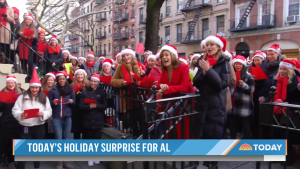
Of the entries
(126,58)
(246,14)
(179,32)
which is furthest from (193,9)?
(126,58)

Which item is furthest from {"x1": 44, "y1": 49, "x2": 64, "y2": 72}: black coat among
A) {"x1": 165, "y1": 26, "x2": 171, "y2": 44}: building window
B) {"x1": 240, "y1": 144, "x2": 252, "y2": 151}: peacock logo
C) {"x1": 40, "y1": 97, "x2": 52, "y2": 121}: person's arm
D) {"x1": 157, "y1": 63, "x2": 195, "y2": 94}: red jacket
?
{"x1": 165, "y1": 26, "x2": 171, "y2": 44}: building window

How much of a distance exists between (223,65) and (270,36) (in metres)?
20.1

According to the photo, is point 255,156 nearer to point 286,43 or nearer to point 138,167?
point 138,167

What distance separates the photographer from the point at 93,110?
4.93 meters

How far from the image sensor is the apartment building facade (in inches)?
773

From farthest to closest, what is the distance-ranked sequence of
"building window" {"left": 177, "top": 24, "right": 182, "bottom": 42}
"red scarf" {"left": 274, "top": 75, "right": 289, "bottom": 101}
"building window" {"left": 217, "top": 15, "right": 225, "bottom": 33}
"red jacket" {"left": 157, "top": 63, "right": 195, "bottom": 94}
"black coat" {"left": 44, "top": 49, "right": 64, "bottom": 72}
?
"building window" {"left": 177, "top": 24, "right": 182, "bottom": 42}, "building window" {"left": 217, "top": 15, "right": 225, "bottom": 33}, "black coat" {"left": 44, "top": 49, "right": 64, "bottom": 72}, "red scarf" {"left": 274, "top": 75, "right": 289, "bottom": 101}, "red jacket" {"left": 157, "top": 63, "right": 195, "bottom": 94}

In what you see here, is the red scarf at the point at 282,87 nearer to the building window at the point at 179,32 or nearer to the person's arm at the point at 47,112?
the person's arm at the point at 47,112

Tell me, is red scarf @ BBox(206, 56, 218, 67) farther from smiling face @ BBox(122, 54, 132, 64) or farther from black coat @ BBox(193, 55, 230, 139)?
smiling face @ BBox(122, 54, 132, 64)

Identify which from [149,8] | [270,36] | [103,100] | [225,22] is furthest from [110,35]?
[103,100]

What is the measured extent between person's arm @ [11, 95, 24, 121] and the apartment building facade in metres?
20.0

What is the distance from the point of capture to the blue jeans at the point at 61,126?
467cm

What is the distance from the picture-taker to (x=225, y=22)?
24.8 metres

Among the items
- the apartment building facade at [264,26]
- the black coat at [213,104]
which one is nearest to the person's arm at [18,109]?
the black coat at [213,104]

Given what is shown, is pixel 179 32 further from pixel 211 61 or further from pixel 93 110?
pixel 211 61
